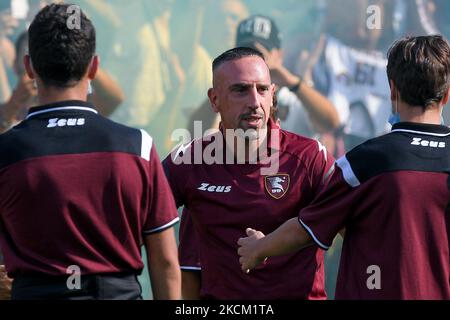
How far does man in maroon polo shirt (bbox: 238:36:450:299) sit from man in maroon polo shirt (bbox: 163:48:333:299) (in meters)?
0.75

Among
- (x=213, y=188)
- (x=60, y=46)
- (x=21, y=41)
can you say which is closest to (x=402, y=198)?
(x=213, y=188)

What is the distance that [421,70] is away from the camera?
3910mm

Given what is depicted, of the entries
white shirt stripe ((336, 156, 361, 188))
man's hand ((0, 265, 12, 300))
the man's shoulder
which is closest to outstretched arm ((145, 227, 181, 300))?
white shirt stripe ((336, 156, 361, 188))

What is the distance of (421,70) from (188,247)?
2.33 metres

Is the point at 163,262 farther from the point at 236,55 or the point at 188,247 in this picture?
the point at 188,247

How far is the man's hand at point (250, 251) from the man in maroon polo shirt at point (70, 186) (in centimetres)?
67

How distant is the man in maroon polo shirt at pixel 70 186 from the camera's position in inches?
142

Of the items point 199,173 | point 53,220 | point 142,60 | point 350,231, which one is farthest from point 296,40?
point 53,220

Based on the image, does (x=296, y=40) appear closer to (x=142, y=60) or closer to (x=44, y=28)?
(x=142, y=60)

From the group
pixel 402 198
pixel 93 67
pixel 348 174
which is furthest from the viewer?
pixel 348 174

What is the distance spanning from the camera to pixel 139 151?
3.68m

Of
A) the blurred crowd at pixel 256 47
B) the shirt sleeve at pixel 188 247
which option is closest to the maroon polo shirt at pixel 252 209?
the shirt sleeve at pixel 188 247

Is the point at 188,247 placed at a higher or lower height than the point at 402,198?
lower

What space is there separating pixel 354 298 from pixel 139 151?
1.10 metres
